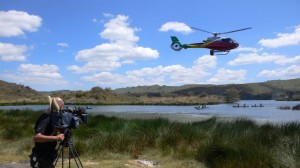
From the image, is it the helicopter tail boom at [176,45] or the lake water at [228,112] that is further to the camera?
the lake water at [228,112]

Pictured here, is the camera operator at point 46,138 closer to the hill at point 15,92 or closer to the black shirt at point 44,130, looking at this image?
the black shirt at point 44,130

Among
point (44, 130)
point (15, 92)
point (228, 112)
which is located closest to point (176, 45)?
point (44, 130)

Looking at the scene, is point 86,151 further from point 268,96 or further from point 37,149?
point 268,96

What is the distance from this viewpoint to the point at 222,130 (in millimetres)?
13039

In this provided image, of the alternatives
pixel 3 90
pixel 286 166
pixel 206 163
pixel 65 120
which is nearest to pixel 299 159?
pixel 286 166

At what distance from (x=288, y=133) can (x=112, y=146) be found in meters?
5.45

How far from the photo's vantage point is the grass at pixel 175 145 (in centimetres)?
817

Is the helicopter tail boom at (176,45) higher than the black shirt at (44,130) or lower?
higher

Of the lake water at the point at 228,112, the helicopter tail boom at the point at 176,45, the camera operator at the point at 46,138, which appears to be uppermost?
the helicopter tail boom at the point at 176,45

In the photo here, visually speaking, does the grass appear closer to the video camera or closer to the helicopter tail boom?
the video camera

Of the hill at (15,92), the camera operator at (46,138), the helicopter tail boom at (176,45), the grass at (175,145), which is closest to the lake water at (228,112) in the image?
the helicopter tail boom at (176,45)

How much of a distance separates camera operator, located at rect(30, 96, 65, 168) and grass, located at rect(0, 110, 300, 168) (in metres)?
3.49

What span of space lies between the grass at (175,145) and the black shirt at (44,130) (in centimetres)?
352

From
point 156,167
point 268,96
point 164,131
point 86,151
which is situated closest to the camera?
point 156,167
